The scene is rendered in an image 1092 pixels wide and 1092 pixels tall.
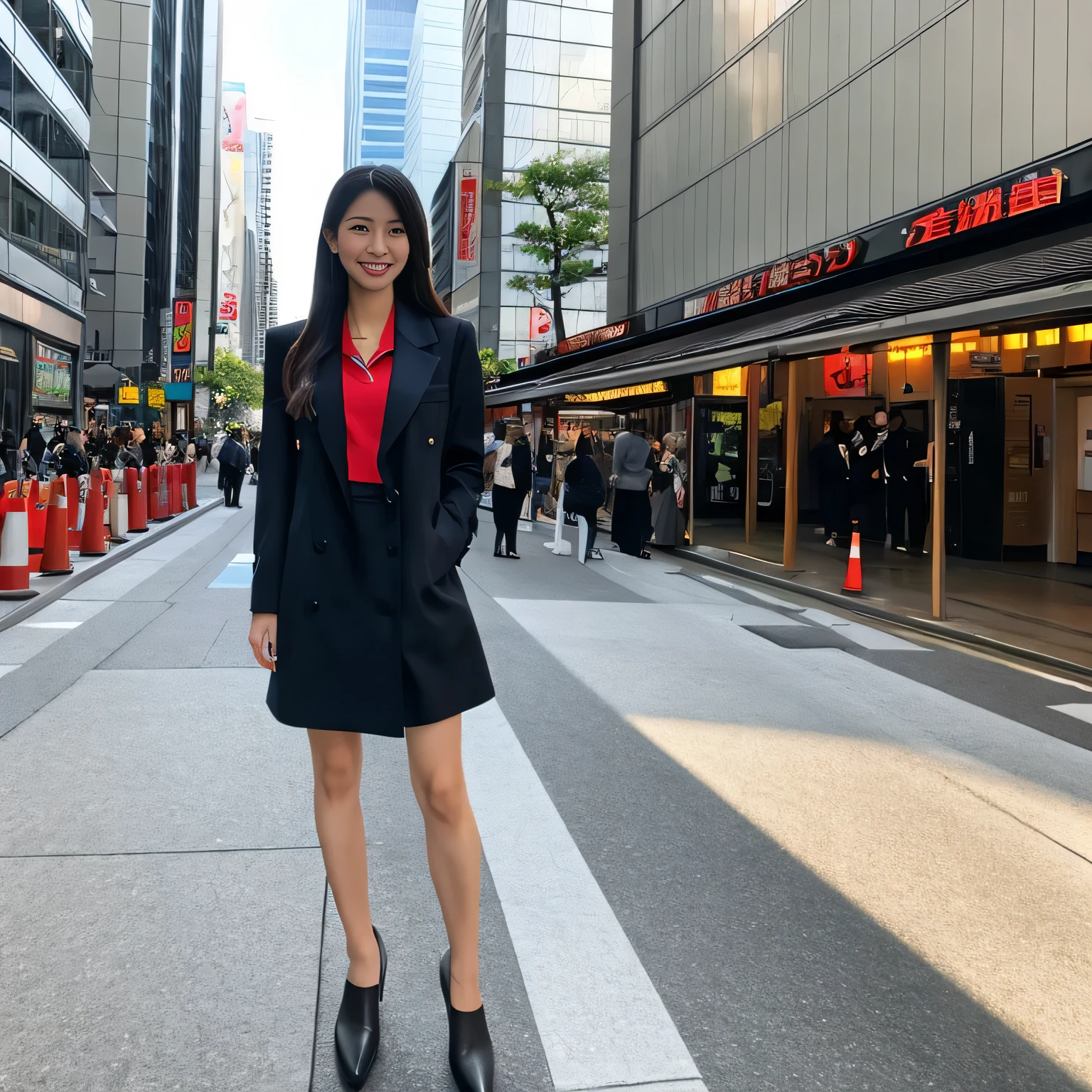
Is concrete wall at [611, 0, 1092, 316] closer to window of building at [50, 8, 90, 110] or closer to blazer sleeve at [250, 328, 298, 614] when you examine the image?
blazer sleeve at [250, 328, 298, 614]

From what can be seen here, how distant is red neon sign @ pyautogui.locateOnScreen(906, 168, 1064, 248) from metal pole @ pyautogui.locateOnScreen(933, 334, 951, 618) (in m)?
3.15

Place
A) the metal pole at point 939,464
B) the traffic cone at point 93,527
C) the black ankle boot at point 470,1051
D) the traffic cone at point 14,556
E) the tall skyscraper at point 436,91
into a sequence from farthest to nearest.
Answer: the tall skyscraper at point 436,91
the traffic cone at point 93,527
the metal pole at point 939,464
the traffic cone at point 14,556
the black ankle boot at point 470,1051

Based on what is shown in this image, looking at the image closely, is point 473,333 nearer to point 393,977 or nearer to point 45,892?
point 393,977

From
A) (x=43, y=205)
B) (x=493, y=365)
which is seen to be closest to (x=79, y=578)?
(x=43, y=205)

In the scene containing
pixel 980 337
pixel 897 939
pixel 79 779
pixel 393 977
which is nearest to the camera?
pixel 393 977

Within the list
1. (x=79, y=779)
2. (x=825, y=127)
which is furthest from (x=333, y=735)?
(x=825, y=127)

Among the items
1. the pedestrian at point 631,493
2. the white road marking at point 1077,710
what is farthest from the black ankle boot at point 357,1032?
the pedestrian at point 631,493

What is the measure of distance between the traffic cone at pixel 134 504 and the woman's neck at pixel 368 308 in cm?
1539

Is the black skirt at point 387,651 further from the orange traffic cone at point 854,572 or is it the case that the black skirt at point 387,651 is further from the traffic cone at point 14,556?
the orange traffic cone at point 854,572

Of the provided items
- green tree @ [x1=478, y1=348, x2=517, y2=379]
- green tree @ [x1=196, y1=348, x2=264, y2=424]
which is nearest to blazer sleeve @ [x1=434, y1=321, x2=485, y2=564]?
green tree @ [x1=478, y1=348, x2=517, y2=379]

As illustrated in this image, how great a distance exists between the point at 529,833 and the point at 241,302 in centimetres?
17191

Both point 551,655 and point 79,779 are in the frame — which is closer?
point 79,779

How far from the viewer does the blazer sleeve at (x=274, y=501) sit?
2410mm

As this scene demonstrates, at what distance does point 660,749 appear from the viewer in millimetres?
5355
